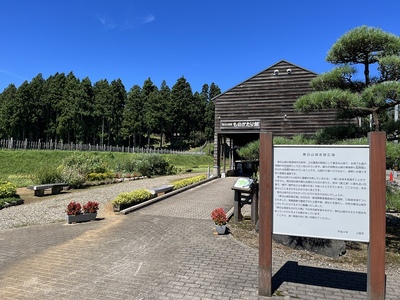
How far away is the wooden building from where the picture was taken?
19.6 m

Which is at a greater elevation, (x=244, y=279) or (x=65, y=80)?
(x=65, y=80)

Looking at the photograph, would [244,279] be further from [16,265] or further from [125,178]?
[125,178]

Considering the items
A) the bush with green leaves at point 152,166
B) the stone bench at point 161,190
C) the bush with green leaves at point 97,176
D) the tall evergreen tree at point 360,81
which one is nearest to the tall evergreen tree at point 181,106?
the bush with green leaves at point 152,166

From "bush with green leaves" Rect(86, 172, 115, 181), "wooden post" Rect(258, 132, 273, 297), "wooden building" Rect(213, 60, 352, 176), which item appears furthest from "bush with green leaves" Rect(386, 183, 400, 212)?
"bush with green leaves" Rect(86, 172, 115, 181)

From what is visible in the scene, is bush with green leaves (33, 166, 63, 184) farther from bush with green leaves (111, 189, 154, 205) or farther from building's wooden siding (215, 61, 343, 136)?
building's wooden siding (215, 61, 343, 136)

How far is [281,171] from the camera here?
4016 millimetres

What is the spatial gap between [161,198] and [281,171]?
28.7 ft

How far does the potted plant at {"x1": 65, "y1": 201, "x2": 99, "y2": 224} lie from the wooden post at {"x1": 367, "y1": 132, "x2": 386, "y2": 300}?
7281mm

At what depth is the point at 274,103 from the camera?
20.4 meters

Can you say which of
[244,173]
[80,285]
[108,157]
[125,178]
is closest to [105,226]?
[80,285]

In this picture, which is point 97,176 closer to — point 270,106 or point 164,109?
point 270,106

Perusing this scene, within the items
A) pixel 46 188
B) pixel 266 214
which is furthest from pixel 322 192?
pixel 46 188

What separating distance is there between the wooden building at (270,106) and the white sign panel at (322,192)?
16.4 meters

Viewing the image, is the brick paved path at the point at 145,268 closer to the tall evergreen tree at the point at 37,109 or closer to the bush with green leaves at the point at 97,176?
the bush with green leaves at the point at 97,176
